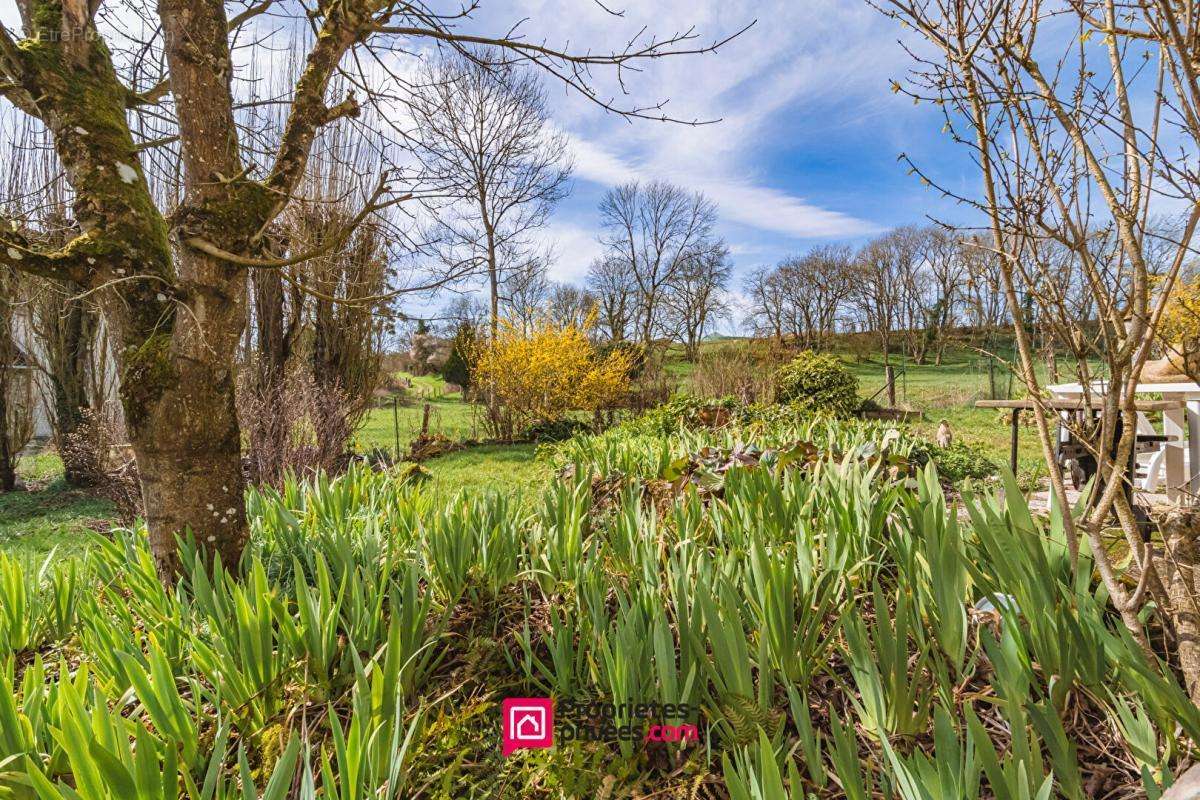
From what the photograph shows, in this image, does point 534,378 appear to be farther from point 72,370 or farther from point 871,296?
point 871,296

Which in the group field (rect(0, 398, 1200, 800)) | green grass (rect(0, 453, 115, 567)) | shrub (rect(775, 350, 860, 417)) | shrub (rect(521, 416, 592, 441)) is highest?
shrub (rect(775, 350, 860, 417))

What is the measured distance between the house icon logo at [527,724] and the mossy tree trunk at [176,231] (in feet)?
4.14

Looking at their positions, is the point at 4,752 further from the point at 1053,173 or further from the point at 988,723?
the point at 1053,173

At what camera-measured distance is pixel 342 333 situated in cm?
808

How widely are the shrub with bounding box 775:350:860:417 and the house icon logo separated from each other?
9681 millimetres

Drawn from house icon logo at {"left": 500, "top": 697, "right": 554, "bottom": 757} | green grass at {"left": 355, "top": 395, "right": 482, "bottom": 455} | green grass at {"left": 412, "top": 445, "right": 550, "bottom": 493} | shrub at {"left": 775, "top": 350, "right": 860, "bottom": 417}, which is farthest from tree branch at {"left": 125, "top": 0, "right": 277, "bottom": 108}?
shrub at {"left": 775, "top": 350, "right": 860, "bottom": 417}

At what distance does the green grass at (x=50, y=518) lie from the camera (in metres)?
4.74

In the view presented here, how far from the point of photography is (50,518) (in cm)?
578

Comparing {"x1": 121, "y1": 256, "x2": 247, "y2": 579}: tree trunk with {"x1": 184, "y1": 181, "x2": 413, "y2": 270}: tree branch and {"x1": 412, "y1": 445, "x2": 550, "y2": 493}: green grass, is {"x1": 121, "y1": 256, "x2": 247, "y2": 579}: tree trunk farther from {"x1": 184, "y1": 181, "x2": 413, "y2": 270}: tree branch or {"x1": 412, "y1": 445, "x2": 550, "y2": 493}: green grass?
{"x1": 412, "y1": 445, "x2": 550, "y2": 493}: green grass

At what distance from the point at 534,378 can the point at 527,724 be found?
1018 cm

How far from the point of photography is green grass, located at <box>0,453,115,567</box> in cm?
474

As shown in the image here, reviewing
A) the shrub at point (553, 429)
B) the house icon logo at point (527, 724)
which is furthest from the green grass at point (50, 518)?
the shrub at point (553, 429)

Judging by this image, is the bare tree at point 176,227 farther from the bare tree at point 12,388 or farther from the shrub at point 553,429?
the shrub at point 553,429

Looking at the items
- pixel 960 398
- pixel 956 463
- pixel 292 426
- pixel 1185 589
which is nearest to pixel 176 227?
pixel 1185 589
